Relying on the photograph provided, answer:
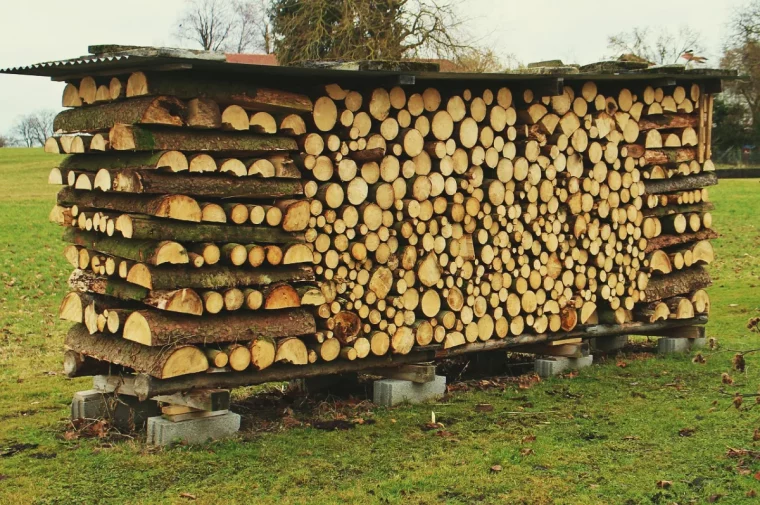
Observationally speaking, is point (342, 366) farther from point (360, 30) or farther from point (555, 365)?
point (360, 30)

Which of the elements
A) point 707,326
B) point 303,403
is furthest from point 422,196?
point 707,326

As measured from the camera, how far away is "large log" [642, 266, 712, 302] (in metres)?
10.5

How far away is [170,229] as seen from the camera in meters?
6.91

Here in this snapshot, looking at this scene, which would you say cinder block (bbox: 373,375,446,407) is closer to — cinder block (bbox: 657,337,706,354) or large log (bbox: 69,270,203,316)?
large log (bbox: 69,270,203,316)

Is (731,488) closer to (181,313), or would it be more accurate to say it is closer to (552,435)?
(552,435)

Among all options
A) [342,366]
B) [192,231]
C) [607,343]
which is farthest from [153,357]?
[607,343]

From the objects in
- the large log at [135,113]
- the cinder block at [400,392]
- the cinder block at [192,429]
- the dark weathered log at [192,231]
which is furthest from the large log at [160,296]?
the cinder block at [400,392]

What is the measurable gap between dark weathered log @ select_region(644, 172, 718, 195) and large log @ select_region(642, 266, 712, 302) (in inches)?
37.9

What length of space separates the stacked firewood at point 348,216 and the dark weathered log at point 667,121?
3 cm

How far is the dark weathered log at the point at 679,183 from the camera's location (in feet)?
34.0

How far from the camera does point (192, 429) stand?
23.3ft

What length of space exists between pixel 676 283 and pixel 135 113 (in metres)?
6.47

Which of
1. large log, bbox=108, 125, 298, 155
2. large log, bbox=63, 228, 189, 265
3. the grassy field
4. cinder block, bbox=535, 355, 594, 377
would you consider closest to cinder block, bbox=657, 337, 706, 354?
the grassy field

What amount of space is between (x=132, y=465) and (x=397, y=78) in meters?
3.69
